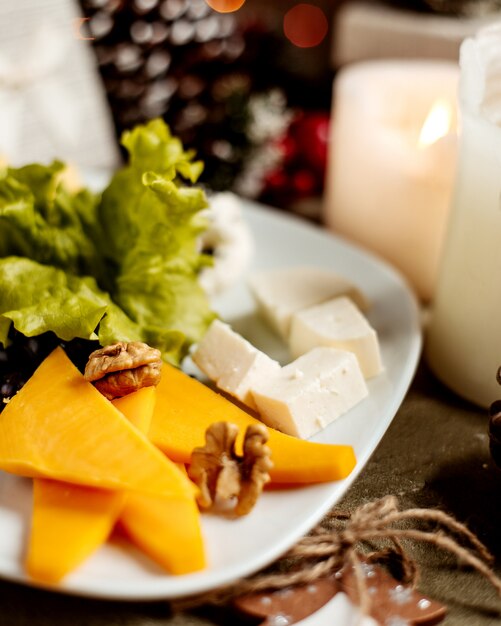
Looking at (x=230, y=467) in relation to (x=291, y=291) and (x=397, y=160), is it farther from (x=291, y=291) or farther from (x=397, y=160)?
(x=397, y=160)

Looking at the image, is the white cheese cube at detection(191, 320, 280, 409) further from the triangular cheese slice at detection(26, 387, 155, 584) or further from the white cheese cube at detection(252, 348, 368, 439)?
the triangular cheese slice at detection(26, 387, 155, 584)

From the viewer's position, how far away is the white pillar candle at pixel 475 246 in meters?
0.77

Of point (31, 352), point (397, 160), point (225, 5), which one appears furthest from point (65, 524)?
point (225, 5)

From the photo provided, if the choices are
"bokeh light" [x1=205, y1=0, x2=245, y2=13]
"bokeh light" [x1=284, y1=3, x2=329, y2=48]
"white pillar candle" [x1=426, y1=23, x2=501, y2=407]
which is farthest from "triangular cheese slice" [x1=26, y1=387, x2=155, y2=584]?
"bokeh light" [x1=284, y1=3, x2=329, y2=48]

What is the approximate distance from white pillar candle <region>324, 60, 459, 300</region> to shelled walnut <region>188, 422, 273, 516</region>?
0.54 m

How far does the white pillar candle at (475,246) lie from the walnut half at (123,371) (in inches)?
14.3

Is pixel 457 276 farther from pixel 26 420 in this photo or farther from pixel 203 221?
pixel 26 420

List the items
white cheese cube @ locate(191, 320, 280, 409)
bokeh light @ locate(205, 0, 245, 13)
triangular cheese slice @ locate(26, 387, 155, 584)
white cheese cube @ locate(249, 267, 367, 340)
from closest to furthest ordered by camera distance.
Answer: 1. triangular cheese slice @ locate(26, 387, 155, 584)
2. white cheese cube @ locate(191, 320, 280, 409)
3. white cheese cube @ locate(249, 267, 367, 340)
4. bokeh light @ locate(205, 0, 245, 13)

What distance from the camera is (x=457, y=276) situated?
848mm

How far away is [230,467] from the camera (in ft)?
2.10

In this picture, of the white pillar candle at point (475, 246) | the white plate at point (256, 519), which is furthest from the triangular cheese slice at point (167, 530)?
the white pillar candle at point (475, 246)

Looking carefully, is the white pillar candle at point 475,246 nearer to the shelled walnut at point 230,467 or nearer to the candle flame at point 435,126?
the candle flame at point 435,126

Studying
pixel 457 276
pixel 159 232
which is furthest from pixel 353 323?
pixel 159 232

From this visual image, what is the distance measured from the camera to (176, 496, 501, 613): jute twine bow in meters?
0.61
